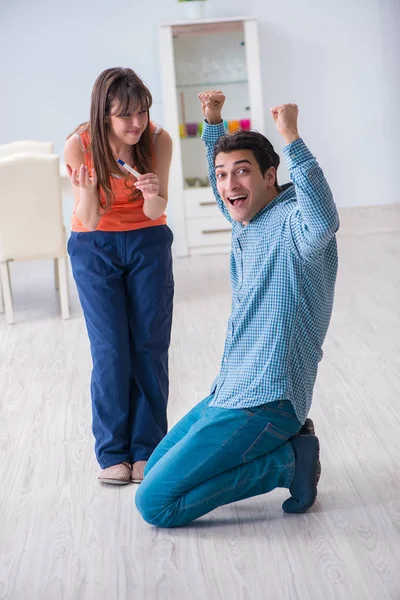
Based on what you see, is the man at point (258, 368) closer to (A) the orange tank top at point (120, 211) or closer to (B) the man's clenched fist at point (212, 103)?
(B) the man's clenched fist at point (212, 103)

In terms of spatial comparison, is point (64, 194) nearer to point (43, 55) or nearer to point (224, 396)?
point (43, 55)

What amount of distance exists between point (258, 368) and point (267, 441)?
0.18 metres

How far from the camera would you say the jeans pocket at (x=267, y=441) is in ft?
6.79

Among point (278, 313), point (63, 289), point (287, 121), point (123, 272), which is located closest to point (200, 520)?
point (278, 313)

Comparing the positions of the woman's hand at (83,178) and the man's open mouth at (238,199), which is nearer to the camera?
the man's open mouth at (238,199)

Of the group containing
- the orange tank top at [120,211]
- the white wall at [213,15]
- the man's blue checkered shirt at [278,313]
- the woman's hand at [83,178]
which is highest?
the white wall at [213,15]

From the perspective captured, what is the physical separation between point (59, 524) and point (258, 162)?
104 cm

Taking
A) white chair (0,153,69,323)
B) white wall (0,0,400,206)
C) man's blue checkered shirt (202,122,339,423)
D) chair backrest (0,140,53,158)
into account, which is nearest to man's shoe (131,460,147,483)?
man's blue checkered shirt (202,122,339,423)

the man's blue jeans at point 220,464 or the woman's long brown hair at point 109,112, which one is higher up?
the woman's long brown hair at point 109,112

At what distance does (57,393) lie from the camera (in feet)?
10.9

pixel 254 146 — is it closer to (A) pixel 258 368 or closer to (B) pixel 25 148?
(A) pixel 258 368

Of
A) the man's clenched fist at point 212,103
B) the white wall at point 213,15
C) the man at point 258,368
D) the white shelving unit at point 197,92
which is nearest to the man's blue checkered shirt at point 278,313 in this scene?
the man at point 258,368

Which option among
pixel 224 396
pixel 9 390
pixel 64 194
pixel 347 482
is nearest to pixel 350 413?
pixel 347 482

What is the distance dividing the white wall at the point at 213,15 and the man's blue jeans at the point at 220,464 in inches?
176
